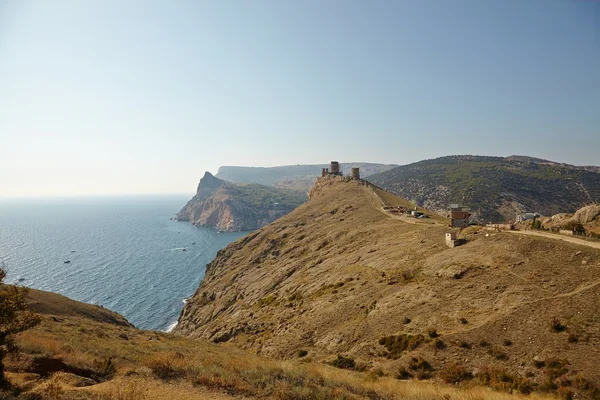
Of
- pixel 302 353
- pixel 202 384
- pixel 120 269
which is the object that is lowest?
pixel 120 269

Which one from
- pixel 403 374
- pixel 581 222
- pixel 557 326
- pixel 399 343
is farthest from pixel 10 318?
pixel 581 222

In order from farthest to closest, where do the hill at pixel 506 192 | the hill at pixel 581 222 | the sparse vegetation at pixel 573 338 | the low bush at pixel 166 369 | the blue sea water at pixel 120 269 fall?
the hill at pixel 506 192
the blue sea water at pixel 120 269
the hill at pixel 581 222
the sparse vegetation at pixel 573 338
the low bush at pixel 166 369

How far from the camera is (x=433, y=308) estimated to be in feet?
88.2

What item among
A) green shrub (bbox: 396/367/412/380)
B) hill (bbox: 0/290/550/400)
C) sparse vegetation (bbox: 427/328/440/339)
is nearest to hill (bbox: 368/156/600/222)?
sparse vegetation (bbox: 427/328/440/339)

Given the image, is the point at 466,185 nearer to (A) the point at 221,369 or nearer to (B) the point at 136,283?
(B) the point at 136,283

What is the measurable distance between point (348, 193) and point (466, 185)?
103m

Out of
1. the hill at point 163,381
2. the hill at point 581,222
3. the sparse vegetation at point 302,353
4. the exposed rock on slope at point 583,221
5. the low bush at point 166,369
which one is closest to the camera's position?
the hill at point 163,381

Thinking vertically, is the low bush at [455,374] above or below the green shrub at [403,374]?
above

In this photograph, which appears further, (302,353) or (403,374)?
(302,353)

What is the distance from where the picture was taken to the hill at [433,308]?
19.9m

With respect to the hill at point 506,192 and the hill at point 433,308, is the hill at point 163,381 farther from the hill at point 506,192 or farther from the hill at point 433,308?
the hill at point 506,192

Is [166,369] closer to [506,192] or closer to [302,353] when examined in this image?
[302,353]

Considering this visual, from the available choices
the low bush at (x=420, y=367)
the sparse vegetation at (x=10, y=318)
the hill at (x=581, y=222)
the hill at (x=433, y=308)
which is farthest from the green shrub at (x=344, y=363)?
the hill at (x=581, y=222)

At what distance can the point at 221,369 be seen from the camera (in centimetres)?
1571
